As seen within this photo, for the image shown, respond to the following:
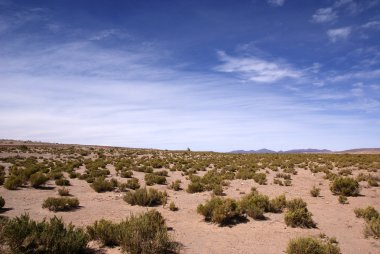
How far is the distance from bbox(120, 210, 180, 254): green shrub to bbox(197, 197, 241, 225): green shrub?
9.50 ft

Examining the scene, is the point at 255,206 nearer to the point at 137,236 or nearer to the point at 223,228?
the point at 223,228

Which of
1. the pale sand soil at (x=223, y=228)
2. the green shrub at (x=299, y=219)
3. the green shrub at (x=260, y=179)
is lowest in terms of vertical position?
the pale sand soil at (x=223, y=228)

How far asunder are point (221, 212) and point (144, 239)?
4.23 m

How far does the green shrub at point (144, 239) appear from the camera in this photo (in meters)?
7.54

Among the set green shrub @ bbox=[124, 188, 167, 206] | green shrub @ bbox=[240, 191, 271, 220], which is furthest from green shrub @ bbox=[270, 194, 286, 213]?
green shrub @ bbox=[124, 188, 167, 206]

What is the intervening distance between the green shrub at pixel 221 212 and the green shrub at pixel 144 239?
2.90 metres

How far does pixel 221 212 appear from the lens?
447 inches

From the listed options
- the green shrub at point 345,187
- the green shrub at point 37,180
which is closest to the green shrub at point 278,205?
the green shrub at point 345,187

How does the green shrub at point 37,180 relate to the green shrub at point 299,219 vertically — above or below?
above

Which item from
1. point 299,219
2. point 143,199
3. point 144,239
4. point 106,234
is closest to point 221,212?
point 299,219

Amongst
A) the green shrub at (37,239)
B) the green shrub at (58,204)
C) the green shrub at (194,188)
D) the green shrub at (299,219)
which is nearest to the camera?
the green shrub at (37,239)

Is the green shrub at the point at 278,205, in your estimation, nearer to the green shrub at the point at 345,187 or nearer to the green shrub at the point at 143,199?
the green shrub at the point at 143,199

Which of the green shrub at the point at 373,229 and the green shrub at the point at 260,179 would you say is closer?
the green shrub at the point at 373,229

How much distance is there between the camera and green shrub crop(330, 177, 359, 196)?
17.4 metres
